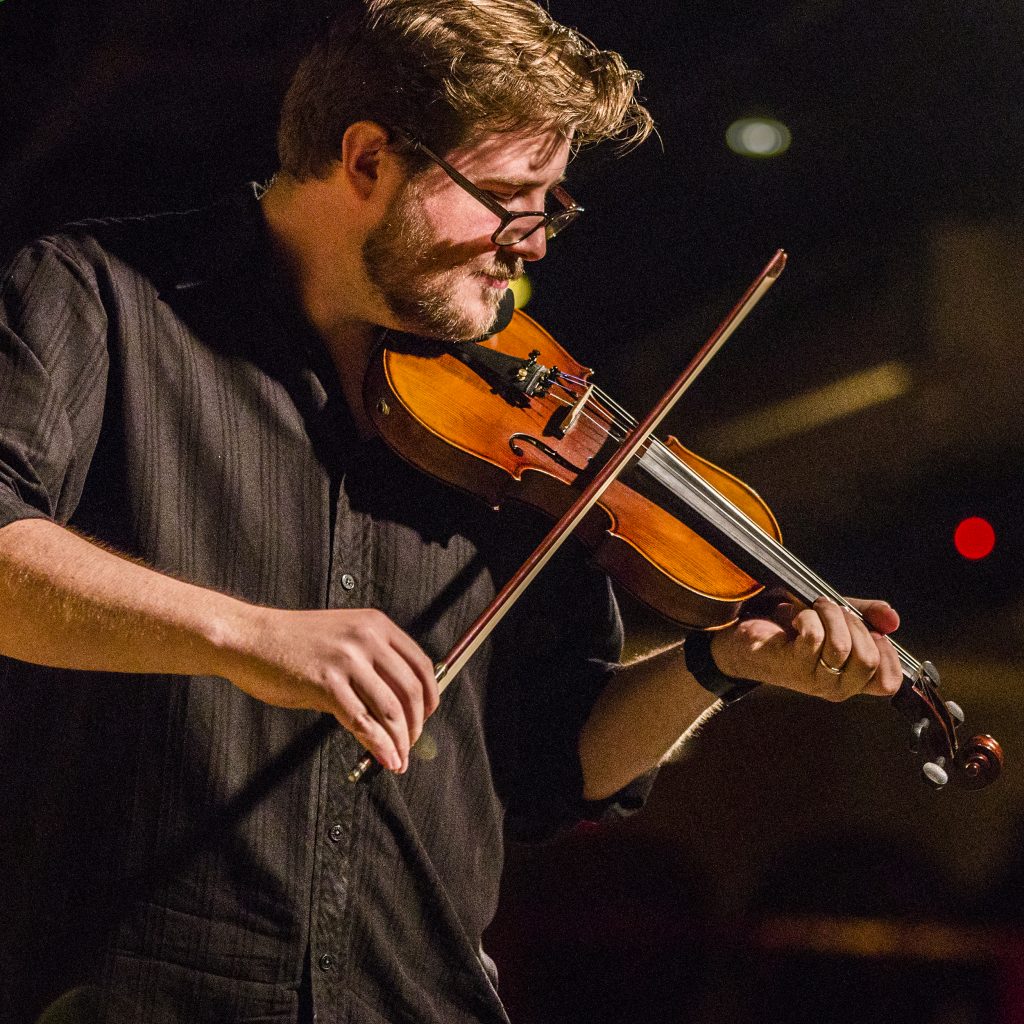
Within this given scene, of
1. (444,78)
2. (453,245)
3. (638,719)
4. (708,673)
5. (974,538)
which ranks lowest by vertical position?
(974,538)

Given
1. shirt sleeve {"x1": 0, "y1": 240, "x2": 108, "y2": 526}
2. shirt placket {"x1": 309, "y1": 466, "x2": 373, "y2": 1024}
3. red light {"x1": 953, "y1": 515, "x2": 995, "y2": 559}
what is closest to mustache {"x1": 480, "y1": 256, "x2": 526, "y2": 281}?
shirt placket {"x1": 309, "y1": 466, "x2": 373, "y2": 1024}

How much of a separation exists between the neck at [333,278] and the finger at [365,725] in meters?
0.53

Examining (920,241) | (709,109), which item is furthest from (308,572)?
(920,241)

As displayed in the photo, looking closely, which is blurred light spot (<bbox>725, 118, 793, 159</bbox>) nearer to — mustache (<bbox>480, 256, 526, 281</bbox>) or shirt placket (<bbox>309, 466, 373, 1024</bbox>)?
mustache (<bbox>480, 256, 526, 281</bbox>)

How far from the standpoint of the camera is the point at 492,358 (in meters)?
1.38

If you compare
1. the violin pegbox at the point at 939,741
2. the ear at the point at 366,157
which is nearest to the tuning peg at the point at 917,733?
the violin pegbox at the point at 939,741

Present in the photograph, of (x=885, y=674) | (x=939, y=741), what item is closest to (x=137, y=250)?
(x=885, y=674)

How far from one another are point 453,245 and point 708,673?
635 mm

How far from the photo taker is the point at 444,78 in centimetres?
130

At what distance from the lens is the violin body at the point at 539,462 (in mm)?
1250

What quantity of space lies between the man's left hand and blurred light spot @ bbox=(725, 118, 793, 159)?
3.88 ft

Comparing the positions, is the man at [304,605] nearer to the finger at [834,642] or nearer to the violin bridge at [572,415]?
the finger at [834,642]

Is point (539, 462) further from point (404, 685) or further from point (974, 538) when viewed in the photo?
point (974, 538)

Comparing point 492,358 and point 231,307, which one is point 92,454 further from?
point 492,358
